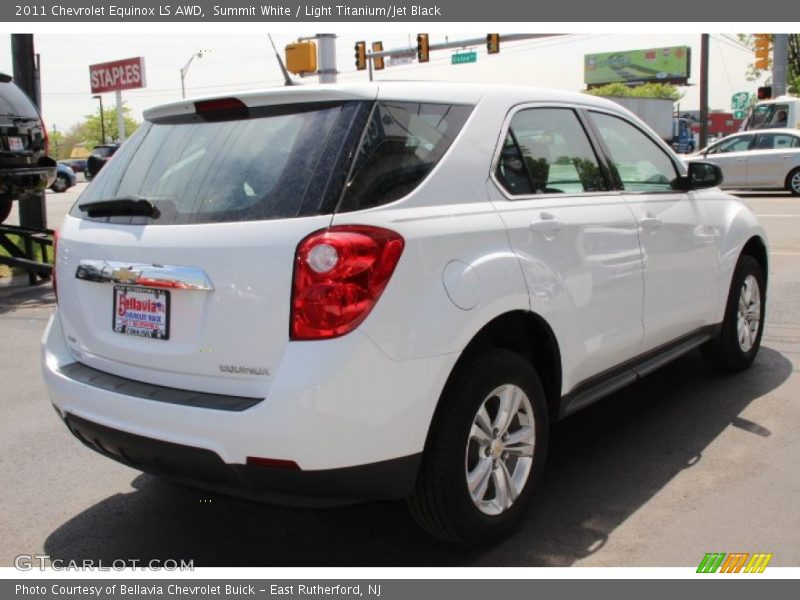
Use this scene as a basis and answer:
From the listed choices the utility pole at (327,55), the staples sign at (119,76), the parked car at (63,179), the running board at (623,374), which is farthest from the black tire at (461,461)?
the staples sign at (119,76)

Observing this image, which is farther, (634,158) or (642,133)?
(642,133)

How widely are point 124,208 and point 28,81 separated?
8596mm

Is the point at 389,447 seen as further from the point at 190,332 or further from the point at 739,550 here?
the point at 739,550

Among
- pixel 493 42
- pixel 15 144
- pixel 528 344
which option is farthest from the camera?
pixel 493 42

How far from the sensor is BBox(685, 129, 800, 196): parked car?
18.8 meters

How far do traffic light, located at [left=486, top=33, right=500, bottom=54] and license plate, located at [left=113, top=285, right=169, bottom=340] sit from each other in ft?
82.4

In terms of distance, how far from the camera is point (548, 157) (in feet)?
12.3

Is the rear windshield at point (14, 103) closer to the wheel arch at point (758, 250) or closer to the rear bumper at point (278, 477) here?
the rear bumper at point (278, 477)

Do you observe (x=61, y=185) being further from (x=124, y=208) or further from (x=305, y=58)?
(x=124, y=208)

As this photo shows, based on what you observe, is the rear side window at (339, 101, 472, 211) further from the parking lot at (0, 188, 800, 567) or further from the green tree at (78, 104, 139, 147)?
the green tree at (78, 104, 139, 147)

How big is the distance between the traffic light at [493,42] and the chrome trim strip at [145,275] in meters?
25.0

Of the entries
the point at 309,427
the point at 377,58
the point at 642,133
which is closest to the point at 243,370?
the point at 309,427

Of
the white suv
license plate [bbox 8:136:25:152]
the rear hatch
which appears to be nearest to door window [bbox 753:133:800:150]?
license plate [bbox 8:136:25:152]
